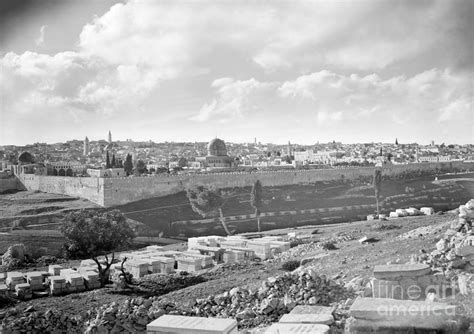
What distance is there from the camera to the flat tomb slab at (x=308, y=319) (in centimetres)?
372

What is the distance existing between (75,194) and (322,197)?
10.7 metres

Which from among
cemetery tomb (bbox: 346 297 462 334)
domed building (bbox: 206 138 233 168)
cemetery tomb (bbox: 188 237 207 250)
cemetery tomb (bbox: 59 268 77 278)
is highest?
domed building (bbox: 206 138 233 168)

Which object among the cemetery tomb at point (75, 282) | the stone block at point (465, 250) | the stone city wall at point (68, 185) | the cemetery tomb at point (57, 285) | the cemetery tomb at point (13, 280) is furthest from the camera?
the stone city wall at point (68, 185)

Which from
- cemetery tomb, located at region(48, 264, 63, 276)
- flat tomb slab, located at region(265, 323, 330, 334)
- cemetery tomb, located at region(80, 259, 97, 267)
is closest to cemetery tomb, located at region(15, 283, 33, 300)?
cemetery tomb, located at region(48, 264, 63, 276)

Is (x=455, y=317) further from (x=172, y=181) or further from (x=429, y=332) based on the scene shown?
(x=172, y=181)

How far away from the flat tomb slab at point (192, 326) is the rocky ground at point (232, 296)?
1.13 m

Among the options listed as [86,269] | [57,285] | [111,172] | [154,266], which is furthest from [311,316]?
[111,172]

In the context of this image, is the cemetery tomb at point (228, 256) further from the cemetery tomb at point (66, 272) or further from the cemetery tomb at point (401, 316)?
the cemetery tomb at point (401, 316)

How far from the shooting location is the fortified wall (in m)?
19.4

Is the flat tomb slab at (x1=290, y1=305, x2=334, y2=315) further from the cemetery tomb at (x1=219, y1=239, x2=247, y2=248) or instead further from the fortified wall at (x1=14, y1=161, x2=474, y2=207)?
the fortified wall at (x1=14, y1=161, x2=474, y2=207)

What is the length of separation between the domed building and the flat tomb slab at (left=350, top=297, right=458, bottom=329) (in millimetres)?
26616

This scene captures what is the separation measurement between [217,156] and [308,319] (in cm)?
2661

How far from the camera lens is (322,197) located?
22.6 m

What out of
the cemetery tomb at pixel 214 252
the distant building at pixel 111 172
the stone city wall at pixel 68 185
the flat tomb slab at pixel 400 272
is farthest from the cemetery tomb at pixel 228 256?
the distant building at pixel 111 172
